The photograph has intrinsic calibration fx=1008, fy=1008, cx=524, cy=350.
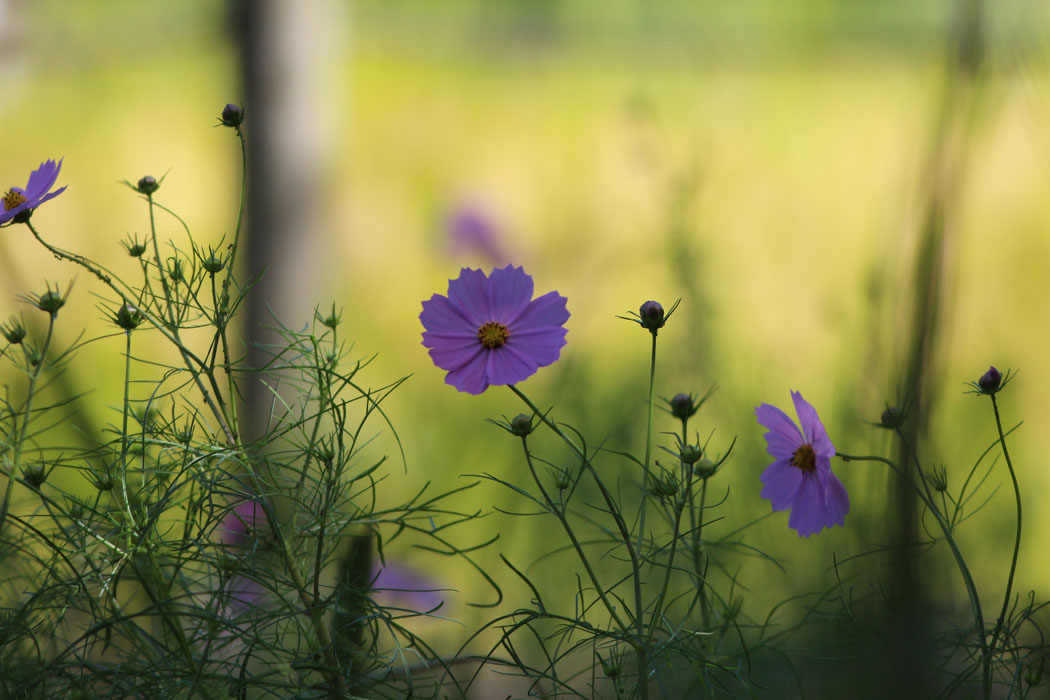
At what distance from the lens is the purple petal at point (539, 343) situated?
0.46 meters

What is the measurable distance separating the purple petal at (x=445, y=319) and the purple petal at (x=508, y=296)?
0.05ft

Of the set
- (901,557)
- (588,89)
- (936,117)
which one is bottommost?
(901,557)

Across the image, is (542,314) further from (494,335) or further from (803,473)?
(803,473)

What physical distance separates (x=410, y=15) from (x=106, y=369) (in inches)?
68.0

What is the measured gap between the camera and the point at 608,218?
233 cm

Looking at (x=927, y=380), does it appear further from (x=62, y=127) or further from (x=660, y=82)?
(x=660, y=82)

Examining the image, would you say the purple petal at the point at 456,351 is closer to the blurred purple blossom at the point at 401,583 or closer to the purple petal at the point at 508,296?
the purple petal at the point at 508,296

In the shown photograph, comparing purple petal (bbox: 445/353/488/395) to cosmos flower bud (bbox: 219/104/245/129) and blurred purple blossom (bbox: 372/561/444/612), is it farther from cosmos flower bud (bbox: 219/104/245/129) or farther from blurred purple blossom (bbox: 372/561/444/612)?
A: blurred purple blossom (bbox: 372/561/444/612)

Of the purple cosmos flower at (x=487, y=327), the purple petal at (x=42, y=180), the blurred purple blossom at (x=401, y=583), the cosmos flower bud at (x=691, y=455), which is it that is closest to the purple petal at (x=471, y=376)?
the purple cosmos flower at (x=487, y=327)

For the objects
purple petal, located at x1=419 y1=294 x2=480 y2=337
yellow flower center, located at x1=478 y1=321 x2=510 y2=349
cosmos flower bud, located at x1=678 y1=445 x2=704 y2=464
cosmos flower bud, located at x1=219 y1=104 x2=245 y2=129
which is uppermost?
cosmos flower bud, located at x1=219 y1=104 x2=245 y2=129

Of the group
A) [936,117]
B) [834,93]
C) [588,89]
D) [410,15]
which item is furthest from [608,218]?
[936,117]

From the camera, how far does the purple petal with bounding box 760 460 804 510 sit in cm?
48

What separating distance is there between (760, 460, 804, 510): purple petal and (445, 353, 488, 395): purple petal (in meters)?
0.14

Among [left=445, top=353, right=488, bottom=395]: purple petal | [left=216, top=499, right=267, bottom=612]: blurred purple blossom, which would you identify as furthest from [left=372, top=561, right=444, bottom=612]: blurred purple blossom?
[left=445, top=353, right=488, bottom=395]: purple petal
